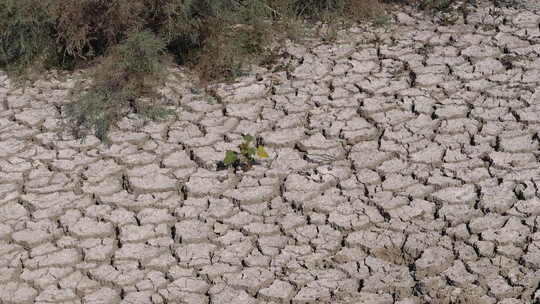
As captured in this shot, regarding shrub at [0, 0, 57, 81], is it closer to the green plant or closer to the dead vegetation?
the dead vegetation

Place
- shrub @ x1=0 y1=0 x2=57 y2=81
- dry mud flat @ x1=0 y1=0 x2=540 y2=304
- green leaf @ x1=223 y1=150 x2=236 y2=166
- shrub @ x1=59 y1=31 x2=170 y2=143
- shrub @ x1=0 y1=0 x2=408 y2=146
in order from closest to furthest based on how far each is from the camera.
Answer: dry mud flat @ x1=0 y1=0 x2=540 y2=304, green leaf @ x1=223 y1=150 x2=236 y2=166, shrub @ x1=59 y1=31 x2=170 y2=143, shrub @ x1=0 y1=0 x2=408 y2=146, shrub @ x1=0 y1=0 x2=57 y2=81

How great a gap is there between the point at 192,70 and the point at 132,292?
1969 millimetres

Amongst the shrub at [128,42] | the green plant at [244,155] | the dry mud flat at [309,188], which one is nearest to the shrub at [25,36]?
the shrub at [128,42]

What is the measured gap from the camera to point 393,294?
12.1 feet

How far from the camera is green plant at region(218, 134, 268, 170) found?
4496 millimetres

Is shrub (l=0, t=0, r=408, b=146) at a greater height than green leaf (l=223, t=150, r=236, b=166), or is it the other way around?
shrub (l=0, t=0, r=408, b=146)

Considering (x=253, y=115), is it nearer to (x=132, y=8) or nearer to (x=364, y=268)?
(x=132, y=8)

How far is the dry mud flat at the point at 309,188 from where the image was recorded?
12.5 feet

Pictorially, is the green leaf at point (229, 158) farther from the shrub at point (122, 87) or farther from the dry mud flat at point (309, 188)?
the shrub at point (122, 87)

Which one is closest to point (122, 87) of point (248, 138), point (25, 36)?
point (25, 36)

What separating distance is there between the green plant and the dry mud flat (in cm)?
9

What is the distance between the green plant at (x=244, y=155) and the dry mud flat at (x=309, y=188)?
9 cm

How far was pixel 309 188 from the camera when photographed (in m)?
4.38

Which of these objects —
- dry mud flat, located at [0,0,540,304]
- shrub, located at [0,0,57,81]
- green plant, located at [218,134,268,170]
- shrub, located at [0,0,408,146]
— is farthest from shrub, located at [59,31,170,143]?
green plant, located at [218,134,268,170]
